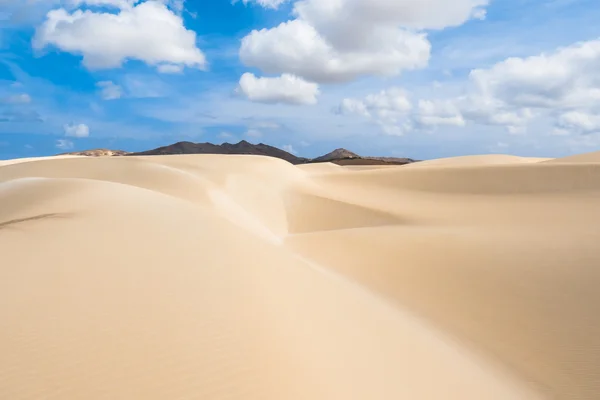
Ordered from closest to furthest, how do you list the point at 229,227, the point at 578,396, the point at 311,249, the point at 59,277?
the point at 59,277, the point at 578,396, the point at 229,227, the point at 311,249

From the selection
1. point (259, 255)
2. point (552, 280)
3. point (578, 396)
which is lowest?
point (578, 396)

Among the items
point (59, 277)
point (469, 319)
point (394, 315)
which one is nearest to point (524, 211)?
point (469, 319)

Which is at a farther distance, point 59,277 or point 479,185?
point 479,185

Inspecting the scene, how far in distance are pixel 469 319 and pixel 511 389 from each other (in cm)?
177

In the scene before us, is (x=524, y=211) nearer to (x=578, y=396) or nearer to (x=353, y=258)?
(x=353, y=258)

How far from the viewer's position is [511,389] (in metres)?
4.65

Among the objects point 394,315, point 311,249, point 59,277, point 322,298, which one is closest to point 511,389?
point 394,315

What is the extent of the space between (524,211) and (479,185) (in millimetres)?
7356

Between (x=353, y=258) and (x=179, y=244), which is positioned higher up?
(x=179, y=244)

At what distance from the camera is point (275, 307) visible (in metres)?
4.38

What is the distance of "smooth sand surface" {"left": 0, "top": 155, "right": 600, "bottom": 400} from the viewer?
10.1ft

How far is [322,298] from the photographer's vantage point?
17.7 ft

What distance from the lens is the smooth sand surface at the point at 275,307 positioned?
10.1 feet

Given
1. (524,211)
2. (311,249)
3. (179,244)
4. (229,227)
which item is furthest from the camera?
(524,211)
